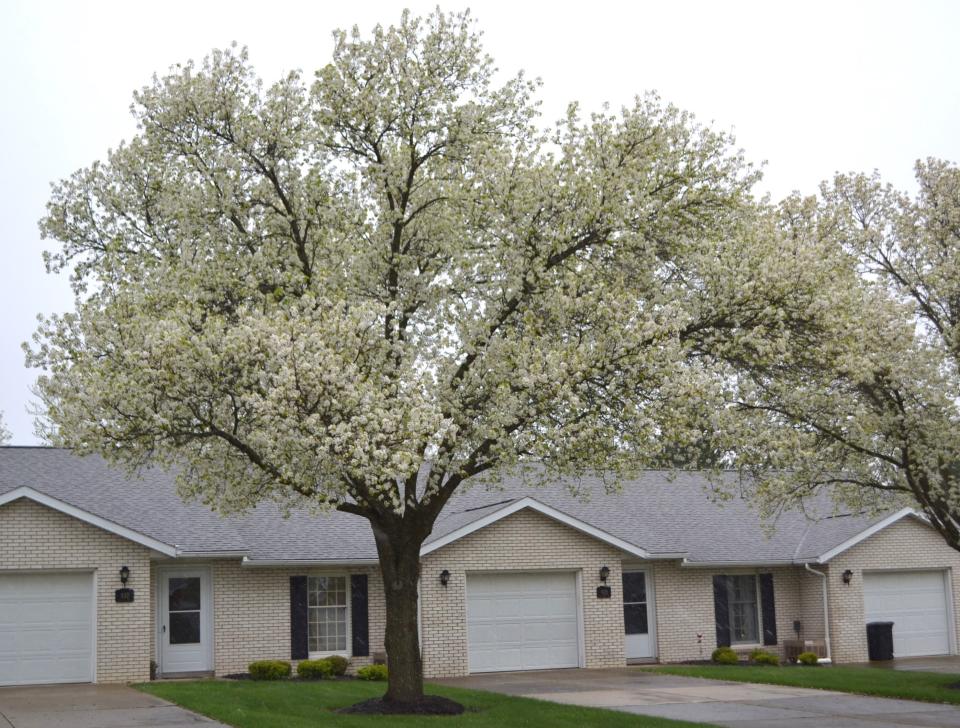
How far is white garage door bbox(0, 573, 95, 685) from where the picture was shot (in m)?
21.8

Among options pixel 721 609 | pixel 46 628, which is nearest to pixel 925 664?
pixel 721 609

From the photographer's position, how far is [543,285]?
51.8 ft

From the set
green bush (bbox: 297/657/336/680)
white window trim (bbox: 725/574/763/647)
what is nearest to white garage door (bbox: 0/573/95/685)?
green bush (bbox: 297/657/336/680)

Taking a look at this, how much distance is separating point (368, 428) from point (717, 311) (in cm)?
541

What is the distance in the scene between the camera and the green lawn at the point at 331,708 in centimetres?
1564

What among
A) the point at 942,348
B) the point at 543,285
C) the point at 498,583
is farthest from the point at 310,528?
the point at 942,348

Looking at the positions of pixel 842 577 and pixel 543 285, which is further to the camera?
pixel 842 577

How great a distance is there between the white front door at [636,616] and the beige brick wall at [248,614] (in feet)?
22.8

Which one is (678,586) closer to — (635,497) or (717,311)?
(635,497)

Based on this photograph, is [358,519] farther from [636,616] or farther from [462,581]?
[636,616]

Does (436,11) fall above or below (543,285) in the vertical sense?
above

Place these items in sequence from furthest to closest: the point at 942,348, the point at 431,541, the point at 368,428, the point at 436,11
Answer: the point at 431,541
the point at 942,348
the point at 436,11
the point at 368,428

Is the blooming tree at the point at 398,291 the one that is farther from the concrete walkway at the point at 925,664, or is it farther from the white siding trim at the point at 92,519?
the concrete walkway at the point at 925,664

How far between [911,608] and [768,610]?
4.30 meters
